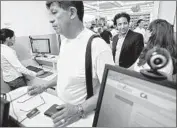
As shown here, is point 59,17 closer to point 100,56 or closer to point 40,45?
point 100,56

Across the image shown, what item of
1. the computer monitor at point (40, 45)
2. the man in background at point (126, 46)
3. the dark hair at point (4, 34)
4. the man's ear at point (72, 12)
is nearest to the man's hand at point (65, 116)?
the man's ear at point (72, 12)

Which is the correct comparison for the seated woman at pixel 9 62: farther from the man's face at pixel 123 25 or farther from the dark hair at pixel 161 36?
the dark hair at pixel 161 36

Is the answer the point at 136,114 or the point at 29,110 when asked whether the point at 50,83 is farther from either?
the point at 136,114

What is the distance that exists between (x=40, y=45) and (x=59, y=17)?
2243 millimetres

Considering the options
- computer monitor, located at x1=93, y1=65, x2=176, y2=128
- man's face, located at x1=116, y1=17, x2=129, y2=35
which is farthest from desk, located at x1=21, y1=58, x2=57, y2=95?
computer monitor, located at x1=93, y1=65, x2=176, y2=128

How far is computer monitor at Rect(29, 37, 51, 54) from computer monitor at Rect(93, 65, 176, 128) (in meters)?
2.47

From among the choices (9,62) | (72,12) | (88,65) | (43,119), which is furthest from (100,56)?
(9,62)

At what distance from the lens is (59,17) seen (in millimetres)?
805

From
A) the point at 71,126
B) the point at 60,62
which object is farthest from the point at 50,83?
the point at 71,126

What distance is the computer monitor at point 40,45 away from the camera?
2820mm

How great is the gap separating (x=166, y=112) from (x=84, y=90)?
53 cm

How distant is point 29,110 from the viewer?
2.82 ft

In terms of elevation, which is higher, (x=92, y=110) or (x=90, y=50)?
(x=90, y=50)

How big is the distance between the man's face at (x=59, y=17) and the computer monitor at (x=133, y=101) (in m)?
0.44
